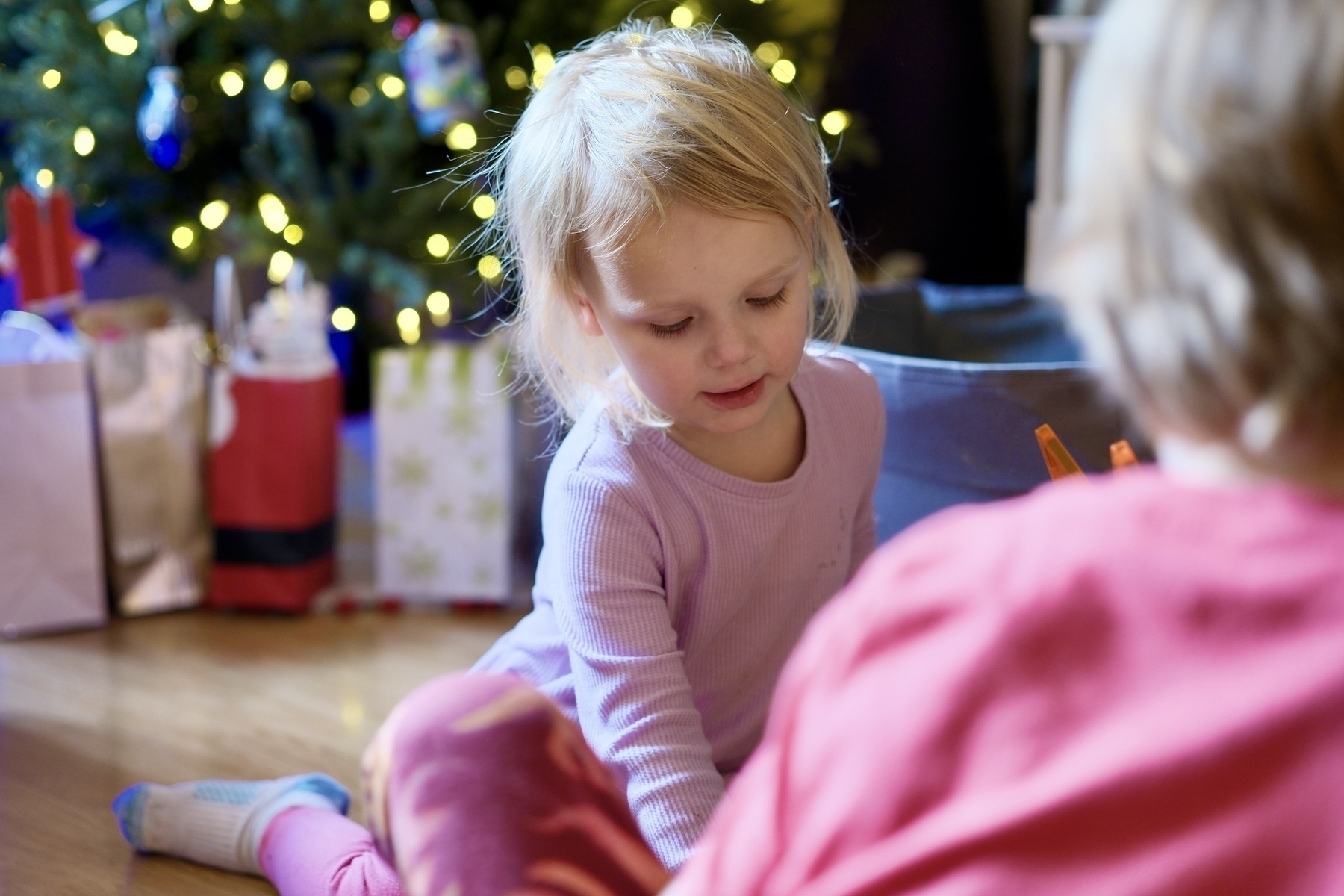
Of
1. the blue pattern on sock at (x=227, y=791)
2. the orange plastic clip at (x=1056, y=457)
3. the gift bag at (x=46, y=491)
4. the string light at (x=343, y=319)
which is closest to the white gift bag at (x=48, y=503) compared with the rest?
the gift bag at (x=46, y=491)

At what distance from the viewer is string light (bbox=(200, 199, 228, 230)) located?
1.96m

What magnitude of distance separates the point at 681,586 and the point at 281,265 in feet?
3.71

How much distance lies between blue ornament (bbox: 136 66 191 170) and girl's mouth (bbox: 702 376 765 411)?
1.07 m

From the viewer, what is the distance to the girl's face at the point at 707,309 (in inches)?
33.4

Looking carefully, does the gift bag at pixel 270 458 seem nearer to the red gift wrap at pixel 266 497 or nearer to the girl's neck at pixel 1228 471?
the red gift wrap at pixel 266 497

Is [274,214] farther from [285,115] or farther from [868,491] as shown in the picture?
[868,491]

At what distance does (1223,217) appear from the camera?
39 centimetres

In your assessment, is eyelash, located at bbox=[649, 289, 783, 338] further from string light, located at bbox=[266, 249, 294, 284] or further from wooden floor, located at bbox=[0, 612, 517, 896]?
string light, located at bbox=[266, 249, 294, 284]

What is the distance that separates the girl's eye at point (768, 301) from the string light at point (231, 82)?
1.28 metres

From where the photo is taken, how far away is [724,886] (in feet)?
1.49

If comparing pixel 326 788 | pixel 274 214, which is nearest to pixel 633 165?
pixel 326 788

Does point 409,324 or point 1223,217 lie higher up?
point 1223,217

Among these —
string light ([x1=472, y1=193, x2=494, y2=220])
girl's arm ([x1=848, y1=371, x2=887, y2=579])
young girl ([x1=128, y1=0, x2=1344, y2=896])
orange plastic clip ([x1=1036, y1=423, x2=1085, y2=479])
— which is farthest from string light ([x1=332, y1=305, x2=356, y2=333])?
young girl ([x1=128, y1=0, x2=1344, y2=896])

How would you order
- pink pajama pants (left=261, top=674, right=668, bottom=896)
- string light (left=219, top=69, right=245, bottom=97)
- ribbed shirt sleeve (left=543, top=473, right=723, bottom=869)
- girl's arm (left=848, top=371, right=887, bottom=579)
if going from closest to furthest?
pink pajama pants (left=261, top=674, right=668, bottom=896) → ribbed shirt sleeve (left=543, top=473, right=723, bottom=869) → girl's arm (left=848, top=371, right=887, bottom=579) → string light (left=219, top=69, right=245, bottom=97)
